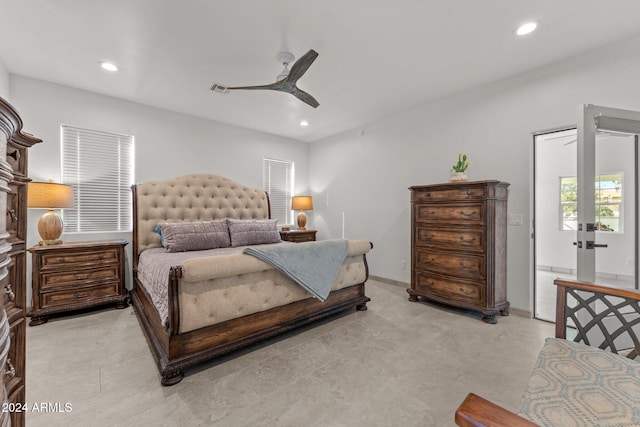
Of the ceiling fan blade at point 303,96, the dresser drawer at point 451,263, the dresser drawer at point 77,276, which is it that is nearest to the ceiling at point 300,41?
the ceiling fan blade at point 303,96

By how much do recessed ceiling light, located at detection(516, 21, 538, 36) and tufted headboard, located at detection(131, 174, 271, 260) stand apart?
3.93 metres

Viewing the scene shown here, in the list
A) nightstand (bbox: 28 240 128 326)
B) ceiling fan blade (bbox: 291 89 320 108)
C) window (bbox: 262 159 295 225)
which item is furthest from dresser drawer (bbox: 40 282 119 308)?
ceiling fan blade (bbox: 291 89 320 108)

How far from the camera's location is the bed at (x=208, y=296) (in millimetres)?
1907

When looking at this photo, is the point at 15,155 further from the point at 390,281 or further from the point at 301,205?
the point at 390,281

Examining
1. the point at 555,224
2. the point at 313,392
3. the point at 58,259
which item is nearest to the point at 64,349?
the point at 58,259

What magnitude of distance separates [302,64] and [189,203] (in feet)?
8.90

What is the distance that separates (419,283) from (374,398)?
203 cm

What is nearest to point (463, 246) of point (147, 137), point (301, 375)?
point (301, 375)

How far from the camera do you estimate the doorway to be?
76.9 inches

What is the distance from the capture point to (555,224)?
17.7 ft

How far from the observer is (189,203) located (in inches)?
157

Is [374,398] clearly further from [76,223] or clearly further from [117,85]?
[117,85]

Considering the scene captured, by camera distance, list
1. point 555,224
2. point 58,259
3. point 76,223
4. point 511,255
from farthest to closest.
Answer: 1. point 555,224
2. point 76,223
3. point 511,255
4. point 58,259

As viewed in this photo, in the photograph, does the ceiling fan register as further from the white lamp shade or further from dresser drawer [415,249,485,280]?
the white lamp shade
